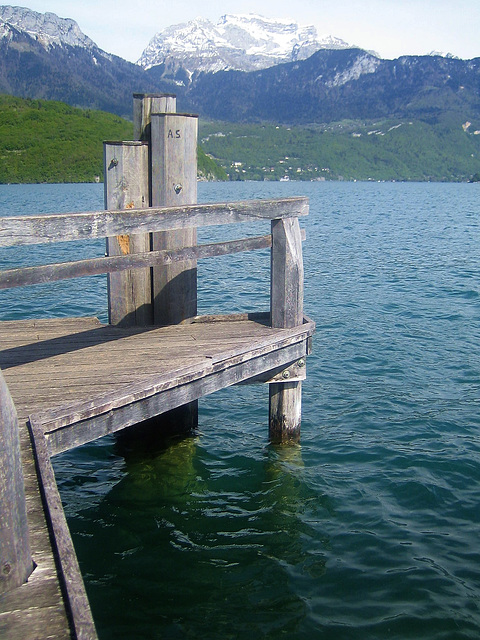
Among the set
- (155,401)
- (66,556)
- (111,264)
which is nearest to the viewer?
(66,556)

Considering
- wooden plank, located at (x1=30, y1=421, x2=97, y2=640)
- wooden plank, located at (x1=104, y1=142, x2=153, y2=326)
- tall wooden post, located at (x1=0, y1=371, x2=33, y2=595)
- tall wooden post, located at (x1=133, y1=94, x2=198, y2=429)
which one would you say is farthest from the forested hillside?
tall wooden post, located at (x1=0, y1=371, x2=33, y2=595)

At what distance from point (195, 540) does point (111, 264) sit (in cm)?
254

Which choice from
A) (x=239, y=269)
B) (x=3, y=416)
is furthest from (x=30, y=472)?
(x=239, y=269)

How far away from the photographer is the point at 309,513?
6352mm

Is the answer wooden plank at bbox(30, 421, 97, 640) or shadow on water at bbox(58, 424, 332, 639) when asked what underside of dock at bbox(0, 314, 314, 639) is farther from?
shadow on water at bbox(58, 424, 332, 639)

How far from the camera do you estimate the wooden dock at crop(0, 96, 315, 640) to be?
108 inches

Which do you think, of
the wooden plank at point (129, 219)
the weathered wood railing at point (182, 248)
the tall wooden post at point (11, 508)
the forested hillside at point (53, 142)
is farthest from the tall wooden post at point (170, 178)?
the forested hillside at point (53, 142)

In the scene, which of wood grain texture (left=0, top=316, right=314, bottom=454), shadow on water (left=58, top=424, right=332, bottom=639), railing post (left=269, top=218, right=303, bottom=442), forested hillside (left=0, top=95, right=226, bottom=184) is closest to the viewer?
wood grain texture (left=0, top=316, right=314, bottom=454)

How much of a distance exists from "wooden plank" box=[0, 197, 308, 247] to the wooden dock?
0.01 metres

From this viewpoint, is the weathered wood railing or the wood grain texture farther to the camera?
the wood grain texture

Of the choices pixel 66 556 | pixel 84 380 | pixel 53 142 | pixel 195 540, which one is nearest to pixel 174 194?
pixel 84 380

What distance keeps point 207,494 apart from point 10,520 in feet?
13.7

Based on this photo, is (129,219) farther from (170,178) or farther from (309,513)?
(309,513)

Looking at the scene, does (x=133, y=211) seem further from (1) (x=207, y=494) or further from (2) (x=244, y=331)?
(1) (x=207, y=494)
